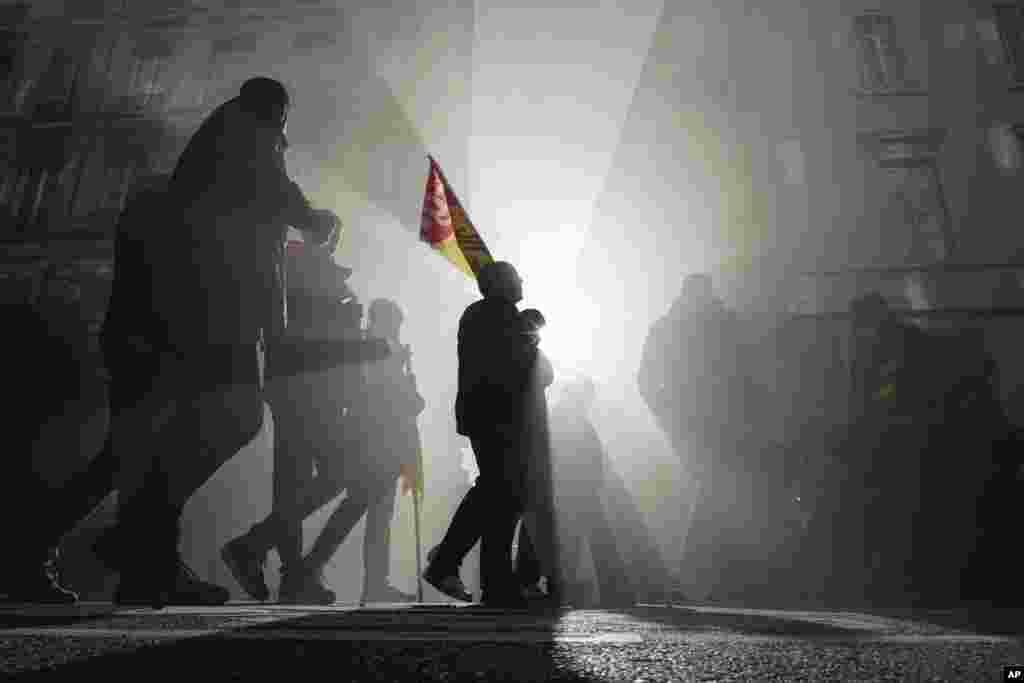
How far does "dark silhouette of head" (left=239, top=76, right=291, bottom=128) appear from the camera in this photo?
266cm

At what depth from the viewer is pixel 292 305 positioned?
5148 mm

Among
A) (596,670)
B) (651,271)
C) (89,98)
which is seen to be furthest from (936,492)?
(89,98)

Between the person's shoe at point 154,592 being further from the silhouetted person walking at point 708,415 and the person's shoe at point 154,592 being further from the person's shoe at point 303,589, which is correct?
the silhouetted person walking at point 708,415

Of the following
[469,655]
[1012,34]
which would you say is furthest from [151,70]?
[469,655]

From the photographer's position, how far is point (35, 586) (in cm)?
242

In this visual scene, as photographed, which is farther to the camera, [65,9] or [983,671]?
[65,9]

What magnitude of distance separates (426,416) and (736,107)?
10757 mm

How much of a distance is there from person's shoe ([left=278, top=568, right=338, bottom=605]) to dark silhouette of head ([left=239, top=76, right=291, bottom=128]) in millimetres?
2852

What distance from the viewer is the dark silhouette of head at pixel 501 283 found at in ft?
12.0

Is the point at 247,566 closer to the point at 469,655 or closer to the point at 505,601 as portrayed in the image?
the point at 505,601

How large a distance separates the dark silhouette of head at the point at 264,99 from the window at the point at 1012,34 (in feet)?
49.0

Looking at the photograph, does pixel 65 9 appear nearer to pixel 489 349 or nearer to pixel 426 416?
pixel 426 416

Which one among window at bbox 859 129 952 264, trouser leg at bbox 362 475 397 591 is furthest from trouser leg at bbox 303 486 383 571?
window at bbox 859 129 952 264

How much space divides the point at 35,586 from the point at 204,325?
1187 mm
